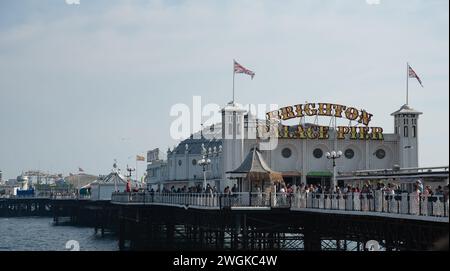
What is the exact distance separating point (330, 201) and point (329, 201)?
8 centimetres

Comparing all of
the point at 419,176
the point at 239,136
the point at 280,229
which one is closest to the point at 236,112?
the point at 239,136

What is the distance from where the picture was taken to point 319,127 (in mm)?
67250

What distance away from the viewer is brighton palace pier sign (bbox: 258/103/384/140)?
66.5 metres

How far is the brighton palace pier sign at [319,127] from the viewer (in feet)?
218

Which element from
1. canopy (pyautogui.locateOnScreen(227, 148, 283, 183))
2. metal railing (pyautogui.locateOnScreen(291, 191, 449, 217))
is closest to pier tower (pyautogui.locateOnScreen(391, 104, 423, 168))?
canopy (pyautogui.locateOnScreen(227, 148, 283, 183))

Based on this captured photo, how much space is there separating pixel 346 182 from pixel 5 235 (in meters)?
61.0

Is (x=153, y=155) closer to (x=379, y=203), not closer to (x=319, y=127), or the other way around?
(x=319, y=127)

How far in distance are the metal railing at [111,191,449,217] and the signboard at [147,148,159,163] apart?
76971 millimetres

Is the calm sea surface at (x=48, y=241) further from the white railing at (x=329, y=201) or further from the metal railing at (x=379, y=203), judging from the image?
the metal railing at (x=379, y=203)

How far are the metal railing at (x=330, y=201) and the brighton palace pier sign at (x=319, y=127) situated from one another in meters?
11.6

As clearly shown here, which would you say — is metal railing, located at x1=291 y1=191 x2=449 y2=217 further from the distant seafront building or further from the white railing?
the distant seafront building

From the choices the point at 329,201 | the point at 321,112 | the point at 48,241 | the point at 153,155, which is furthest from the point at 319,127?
the point at 153,155

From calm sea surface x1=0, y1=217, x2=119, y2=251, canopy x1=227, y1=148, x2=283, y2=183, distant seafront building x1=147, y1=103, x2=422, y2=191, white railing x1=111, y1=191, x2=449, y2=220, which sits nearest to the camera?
white railing x1=111, y1=191, x2=449, y2=220
